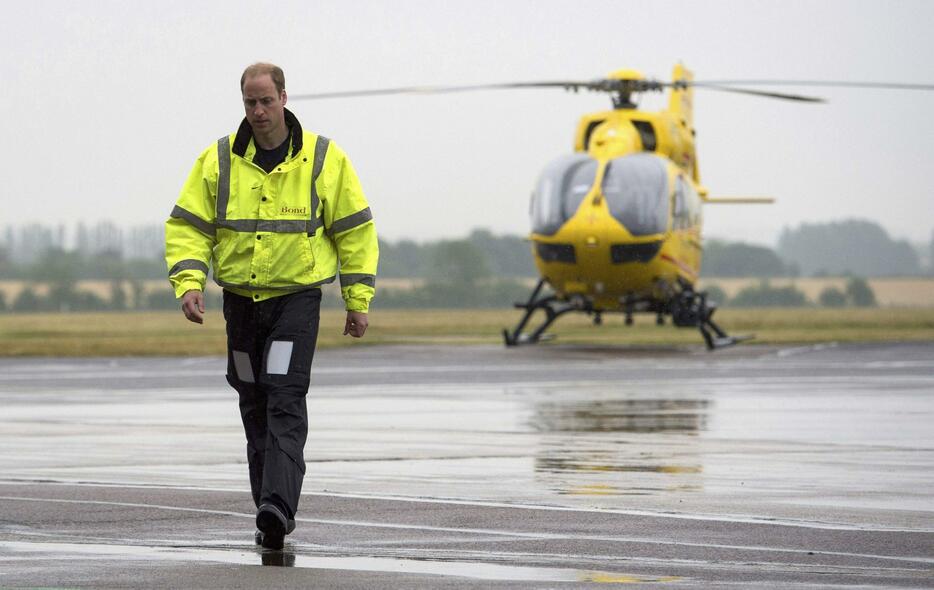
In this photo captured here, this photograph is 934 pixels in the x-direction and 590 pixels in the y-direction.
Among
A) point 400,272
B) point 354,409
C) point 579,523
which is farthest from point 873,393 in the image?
A: point 400,272

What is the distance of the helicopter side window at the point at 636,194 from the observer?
33.2 m

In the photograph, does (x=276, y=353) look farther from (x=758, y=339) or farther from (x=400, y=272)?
(x=400, y=272)

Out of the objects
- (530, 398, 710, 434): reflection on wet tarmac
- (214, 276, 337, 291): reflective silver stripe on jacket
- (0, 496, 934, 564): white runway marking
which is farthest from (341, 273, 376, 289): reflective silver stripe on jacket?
(530, 398, 710, 434): reflection on wet tarmac

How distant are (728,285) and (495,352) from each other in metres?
90.7

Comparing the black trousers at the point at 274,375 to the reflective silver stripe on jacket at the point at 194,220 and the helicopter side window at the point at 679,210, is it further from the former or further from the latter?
the helicopter side window at the point at 679,210

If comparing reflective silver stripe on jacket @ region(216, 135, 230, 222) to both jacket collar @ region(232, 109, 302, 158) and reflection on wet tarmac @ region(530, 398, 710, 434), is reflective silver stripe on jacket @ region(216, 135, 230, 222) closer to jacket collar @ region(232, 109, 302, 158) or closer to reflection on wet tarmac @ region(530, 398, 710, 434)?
jacket collar @ region(232, 109, 302, 158)

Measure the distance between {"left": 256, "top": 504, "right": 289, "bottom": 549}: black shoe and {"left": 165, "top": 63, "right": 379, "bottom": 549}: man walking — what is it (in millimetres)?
380

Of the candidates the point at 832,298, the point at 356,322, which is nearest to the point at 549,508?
the point at 356,322

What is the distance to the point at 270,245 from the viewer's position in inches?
307

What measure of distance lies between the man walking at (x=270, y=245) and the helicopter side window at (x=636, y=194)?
25419 millimetres

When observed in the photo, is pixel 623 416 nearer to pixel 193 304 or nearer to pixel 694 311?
pixel 193 304

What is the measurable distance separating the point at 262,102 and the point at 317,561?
2.01 m

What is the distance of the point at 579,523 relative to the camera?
809cm

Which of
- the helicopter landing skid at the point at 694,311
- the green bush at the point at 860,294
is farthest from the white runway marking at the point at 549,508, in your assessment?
the green bush at the point at 860,294
